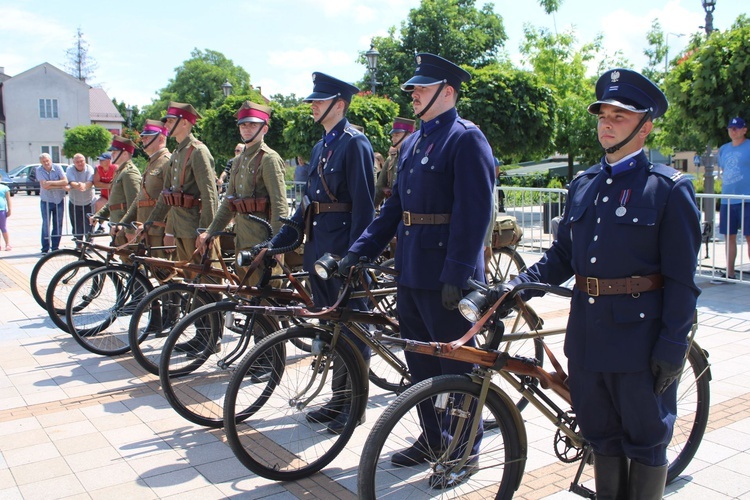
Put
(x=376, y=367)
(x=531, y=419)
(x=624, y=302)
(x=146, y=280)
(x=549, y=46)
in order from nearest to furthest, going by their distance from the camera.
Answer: (x=624, y=302), (x=531, y=419), (x=376, y=367), (x=146, y=280), (x=549, y=46)

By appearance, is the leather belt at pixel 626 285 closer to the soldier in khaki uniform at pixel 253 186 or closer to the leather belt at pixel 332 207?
the leather belt at pixel 332 207

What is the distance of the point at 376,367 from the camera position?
5426 millimetres

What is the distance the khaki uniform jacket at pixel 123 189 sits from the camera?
816 cm

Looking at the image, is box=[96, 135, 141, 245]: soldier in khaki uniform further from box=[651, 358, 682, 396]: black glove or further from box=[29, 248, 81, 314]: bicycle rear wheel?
box=[651, 358, 682, 396]: black glove

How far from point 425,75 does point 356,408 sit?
1828mm

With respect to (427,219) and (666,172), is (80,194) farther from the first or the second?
(666,172)

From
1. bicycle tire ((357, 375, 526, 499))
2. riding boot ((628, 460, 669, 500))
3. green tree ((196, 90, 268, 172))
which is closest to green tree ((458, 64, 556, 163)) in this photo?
green tree ((196, 90, 268, 172))

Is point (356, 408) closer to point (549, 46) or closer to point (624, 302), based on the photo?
point (624, 302)

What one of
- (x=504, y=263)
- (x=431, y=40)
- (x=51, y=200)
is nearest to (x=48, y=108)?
(x=431, y=40)

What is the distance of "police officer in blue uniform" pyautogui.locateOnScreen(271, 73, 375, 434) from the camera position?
481 cm

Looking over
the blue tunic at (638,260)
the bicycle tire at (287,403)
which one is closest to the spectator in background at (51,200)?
the bicycle tire at (287,403)

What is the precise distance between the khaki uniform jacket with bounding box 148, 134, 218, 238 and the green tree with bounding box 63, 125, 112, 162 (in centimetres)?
4857

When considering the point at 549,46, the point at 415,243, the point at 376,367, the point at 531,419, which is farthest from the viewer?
the point at 549,46

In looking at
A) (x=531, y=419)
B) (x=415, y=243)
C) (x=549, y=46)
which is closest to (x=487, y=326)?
(x=415, y=243)
